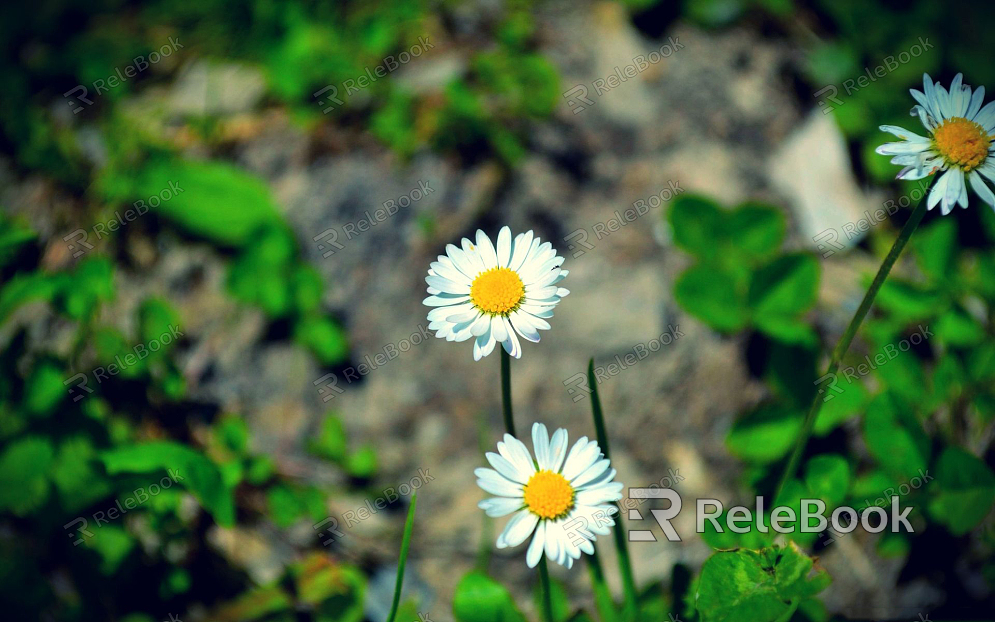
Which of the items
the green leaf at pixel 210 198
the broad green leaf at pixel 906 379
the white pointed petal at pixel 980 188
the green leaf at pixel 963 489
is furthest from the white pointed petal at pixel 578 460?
the green leaf at pixel 210 198

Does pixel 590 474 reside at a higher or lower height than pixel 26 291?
lower

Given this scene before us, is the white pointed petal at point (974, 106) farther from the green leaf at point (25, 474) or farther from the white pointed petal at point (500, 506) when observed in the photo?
the green leaf at point (25, 474)

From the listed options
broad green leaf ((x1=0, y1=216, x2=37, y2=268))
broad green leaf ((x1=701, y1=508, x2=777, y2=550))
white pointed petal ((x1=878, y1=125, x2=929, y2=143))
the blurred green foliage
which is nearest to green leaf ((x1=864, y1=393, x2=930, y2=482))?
the blurred green foliage

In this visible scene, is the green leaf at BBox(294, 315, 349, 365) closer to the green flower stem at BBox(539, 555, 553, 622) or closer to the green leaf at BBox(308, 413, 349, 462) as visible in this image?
the green leaf at BBox(308, 413, 349, 462)

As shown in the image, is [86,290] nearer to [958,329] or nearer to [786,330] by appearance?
[786,330]

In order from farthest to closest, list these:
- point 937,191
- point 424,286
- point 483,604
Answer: point 424,286, point 483,604, point 937,191

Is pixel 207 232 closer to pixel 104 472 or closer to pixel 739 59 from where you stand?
pixel 104 472

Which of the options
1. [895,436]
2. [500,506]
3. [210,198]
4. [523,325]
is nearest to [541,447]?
[500,506]
